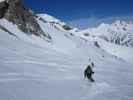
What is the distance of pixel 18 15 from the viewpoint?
4903cm

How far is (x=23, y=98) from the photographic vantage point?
1178 cm

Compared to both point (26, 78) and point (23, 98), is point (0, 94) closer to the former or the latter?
point (23, 98)

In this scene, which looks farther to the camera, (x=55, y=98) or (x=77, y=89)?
(x=77, y=89)

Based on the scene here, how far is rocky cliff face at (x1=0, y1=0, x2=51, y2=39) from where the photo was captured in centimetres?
4603

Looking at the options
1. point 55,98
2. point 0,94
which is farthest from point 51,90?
point 0,94

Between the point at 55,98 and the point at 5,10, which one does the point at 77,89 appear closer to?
the point at 55,98

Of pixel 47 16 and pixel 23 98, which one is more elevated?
pixel 47 16

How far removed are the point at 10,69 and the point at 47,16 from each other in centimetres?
15434

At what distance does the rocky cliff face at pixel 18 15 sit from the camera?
4603 centimetres

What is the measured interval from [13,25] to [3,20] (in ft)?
6.56

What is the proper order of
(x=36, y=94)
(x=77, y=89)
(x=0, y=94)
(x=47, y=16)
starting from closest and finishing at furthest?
1. (x=0, y=94)
2. (x=36, y=94)
3. (x=77, y=89)
4. (x=47, y=16)

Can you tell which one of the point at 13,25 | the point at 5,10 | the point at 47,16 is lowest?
the point at 13,25

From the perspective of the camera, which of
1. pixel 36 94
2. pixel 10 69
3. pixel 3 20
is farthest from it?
pixel 3 20

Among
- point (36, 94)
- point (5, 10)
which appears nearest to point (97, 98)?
point (36, 94)
